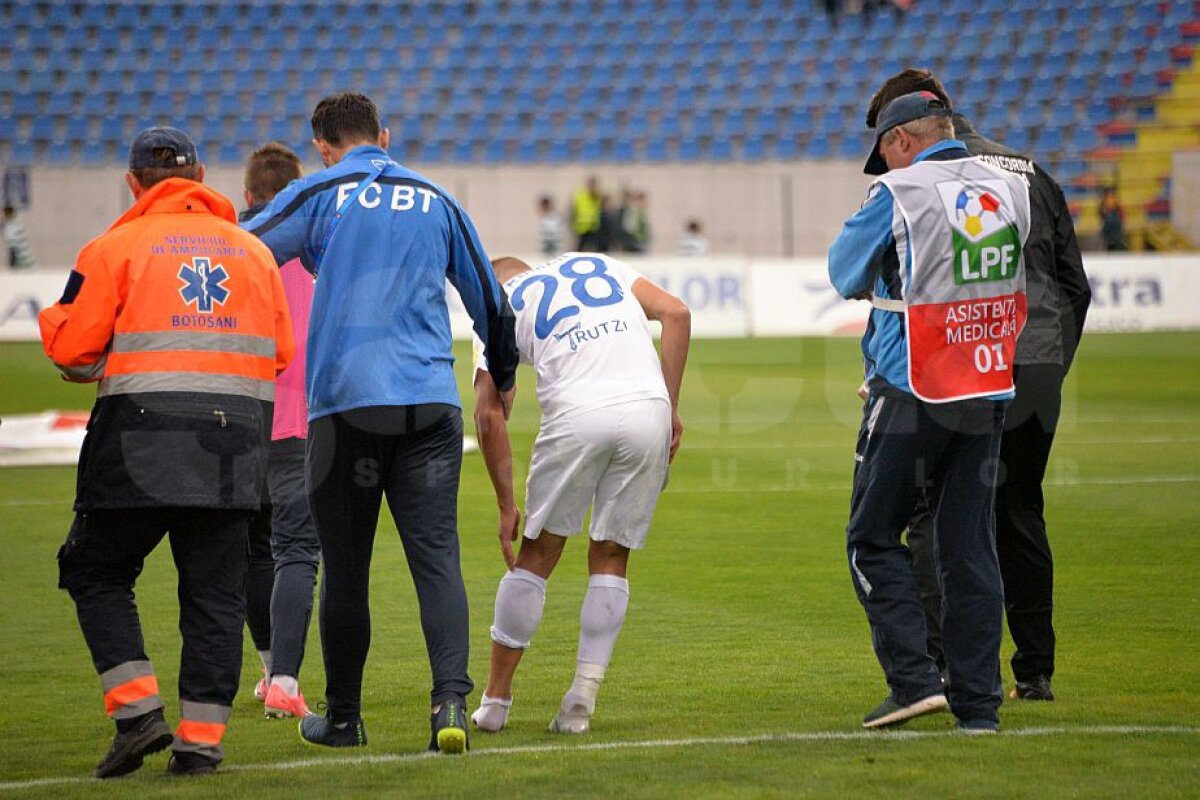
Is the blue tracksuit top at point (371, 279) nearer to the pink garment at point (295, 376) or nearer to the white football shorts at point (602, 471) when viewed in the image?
the white football shorts at point (602, 471)

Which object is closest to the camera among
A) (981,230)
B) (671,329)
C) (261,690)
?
(981,230)

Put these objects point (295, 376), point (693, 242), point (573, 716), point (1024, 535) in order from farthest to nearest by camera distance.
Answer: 1. point (693, 242)
2. point (295, 376)
3. point (1024, 535)
4. point (573, 716)

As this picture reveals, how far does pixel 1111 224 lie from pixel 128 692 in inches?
987

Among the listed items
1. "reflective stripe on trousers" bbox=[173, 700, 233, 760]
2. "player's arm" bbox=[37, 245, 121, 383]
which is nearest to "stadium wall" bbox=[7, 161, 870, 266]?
"player's arm" bbox=[37, 245, 121, 383]

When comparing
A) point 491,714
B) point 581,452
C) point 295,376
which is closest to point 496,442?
point 581,452

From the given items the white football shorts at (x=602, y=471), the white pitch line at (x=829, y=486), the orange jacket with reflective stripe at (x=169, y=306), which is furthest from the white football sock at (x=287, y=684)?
the white pitch line at (x=829, y=486)

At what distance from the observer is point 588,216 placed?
2841cm

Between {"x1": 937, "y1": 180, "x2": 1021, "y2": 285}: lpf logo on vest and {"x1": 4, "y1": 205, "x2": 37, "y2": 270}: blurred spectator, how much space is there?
79.1 feet

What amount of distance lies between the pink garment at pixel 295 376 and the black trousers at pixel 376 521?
2.99 feet

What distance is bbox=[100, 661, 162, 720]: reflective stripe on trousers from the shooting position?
4.85m

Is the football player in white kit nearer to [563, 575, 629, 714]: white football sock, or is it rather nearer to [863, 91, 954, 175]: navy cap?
[563, 575, 629, 714]: white football sock

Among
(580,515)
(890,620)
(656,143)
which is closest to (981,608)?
(890,620)

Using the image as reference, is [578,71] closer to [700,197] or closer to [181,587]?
[700,197]

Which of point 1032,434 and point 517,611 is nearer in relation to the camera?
point 517,611
